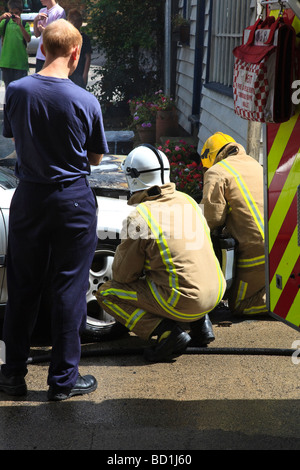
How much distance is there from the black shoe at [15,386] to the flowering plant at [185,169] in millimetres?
5046

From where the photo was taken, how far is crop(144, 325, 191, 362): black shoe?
4180mm

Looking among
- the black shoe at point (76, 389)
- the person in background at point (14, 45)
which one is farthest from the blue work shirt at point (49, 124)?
the person in background at point (14, 45)

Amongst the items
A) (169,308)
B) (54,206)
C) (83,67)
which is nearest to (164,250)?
(169,308)

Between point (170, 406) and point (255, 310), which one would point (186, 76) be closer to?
point (255, 310)

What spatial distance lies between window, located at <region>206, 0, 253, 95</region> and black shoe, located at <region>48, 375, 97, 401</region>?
16.0 feet

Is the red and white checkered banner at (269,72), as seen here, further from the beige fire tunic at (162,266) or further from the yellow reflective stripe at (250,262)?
the yellow reflective stripe at (250,262)

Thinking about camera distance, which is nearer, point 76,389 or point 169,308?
point 76,389

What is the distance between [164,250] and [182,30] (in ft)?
27.6

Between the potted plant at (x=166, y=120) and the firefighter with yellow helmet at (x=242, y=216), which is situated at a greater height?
the firefighter with yellow helmet at (x=242, y=216)

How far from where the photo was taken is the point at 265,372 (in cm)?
400

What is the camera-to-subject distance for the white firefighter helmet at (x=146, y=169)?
419 centimetres

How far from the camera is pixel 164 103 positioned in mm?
12617
